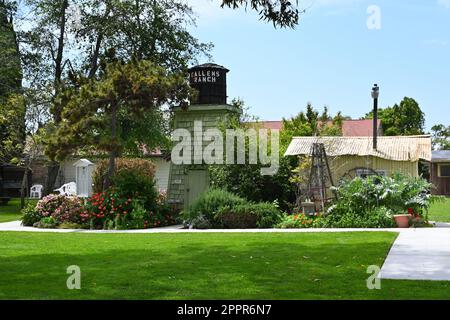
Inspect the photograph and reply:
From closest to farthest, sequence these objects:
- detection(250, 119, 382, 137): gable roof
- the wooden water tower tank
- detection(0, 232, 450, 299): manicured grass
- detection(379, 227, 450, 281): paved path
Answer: detection(0, 232, 450, 299): manicured grass < detection(379, 227, 450, 281): paved path < the wooden water tower tank < detection(250, 119, 382, 137): gable roof

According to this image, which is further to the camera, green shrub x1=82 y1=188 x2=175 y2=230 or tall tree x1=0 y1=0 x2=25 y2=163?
tall tree x1=0 y1=0 x2=25 y2=163

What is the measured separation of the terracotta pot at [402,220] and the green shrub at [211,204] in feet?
14.1

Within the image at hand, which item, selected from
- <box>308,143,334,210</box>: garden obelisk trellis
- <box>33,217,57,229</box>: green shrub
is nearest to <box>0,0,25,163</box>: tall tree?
<box>33,217,57,229</box>: green shrub

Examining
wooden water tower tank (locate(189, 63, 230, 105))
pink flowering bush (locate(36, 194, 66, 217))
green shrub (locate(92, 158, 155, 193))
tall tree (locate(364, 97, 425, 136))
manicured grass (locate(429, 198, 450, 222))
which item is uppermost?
tall tree (locate(364, 97, 425, 136))

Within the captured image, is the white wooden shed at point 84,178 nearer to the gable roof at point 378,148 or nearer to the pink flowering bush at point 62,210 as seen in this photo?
the pink flowering bush at point 62,210

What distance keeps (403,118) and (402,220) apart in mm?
35349

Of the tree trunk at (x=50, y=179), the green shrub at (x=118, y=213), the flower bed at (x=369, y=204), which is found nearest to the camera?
the flower bed at (x=369, y=204)

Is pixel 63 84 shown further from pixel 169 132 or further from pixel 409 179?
pixel 409 179

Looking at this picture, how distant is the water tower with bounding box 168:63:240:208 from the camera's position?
20328 millimetres

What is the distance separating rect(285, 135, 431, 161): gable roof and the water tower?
105 inches

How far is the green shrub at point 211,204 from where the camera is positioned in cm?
1691

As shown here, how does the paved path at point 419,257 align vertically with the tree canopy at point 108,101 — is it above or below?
below

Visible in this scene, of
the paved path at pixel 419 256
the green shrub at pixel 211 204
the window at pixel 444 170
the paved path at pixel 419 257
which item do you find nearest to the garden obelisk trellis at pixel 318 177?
the green shrub at pixel 211 204

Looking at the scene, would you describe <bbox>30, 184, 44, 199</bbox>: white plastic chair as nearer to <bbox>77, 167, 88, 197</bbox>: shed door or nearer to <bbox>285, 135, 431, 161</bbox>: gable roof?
<bbox>77, 167, 88, 197</bbox>: shed door
